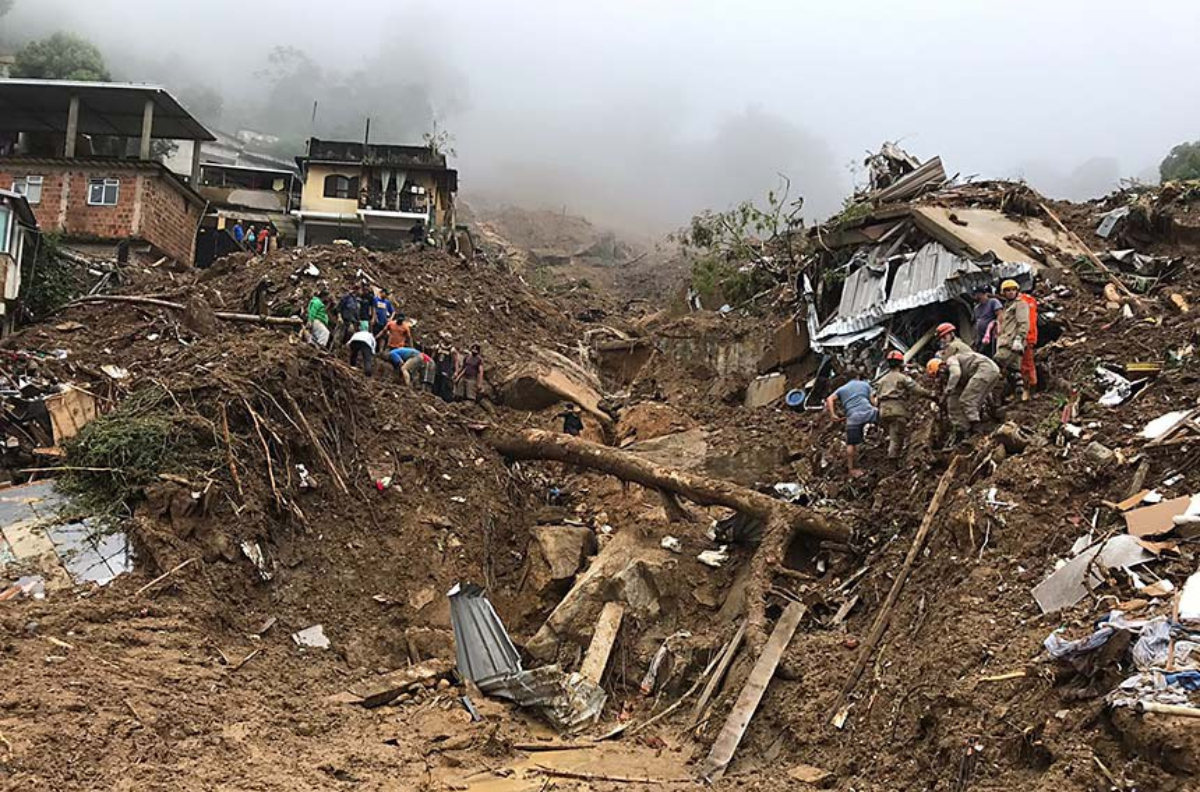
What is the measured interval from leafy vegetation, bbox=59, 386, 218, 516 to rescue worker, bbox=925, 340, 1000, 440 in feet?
23.1

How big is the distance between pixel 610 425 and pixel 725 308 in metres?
4.40

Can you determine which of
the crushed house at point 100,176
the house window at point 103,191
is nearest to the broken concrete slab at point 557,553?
the crushed house at point 100,176

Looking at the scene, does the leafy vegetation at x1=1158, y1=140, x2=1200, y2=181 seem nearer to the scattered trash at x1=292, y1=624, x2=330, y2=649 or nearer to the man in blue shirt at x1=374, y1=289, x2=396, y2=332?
the man in blue shirt at x1=374, y1=289, x2=396, y2=332

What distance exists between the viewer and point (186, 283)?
17.5m

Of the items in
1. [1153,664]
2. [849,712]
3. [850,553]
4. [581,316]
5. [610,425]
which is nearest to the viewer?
[1153,664]

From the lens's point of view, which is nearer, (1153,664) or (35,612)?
(1153,664)

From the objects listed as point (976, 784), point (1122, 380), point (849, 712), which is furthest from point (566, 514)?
point (976, 784)

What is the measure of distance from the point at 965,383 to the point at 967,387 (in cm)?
23

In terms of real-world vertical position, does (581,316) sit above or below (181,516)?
above

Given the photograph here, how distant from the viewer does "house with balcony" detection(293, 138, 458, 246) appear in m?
32.2

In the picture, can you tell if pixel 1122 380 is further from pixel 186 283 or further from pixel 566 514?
pixel 186 283

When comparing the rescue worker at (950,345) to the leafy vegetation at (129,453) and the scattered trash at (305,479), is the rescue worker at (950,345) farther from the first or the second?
the leafy vegetation at (129,453)

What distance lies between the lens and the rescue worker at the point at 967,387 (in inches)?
344

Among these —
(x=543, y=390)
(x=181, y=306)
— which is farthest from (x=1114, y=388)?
(x=181, y=306)
